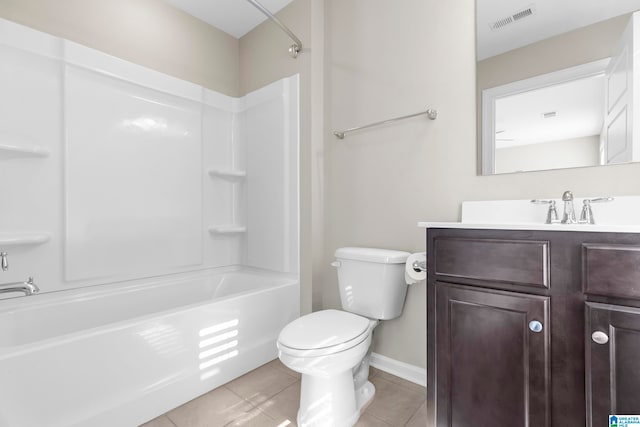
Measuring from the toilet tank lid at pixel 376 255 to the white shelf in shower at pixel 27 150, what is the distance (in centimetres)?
174

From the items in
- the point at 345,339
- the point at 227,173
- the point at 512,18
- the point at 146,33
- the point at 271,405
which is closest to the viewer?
the point at 345,339

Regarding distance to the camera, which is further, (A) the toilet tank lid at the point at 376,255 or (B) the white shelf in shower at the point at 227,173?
(B) the white shelf in shower at the point at 227,173

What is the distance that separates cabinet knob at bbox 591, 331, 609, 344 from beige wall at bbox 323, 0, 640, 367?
693 mm

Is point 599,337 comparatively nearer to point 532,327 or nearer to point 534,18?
point 532,327

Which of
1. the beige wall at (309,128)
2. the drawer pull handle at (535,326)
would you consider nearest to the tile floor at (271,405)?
the beige wall at (309,128)

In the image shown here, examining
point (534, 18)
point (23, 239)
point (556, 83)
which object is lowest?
point (23, 239)

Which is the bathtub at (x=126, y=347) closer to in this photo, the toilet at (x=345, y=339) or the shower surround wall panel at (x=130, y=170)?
the shower surround wall panel at (x=130, y=170)

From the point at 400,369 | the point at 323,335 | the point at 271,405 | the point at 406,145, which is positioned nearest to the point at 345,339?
the point at 323,335

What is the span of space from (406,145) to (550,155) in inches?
27.3

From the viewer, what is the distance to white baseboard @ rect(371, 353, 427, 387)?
1.74m

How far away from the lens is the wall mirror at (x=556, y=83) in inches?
47.2

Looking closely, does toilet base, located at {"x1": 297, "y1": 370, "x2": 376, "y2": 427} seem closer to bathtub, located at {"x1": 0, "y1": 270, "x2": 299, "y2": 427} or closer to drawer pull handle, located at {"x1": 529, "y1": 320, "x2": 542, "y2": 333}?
bathtub, located at {"x1": 0, "y1": 270, "x2": 299, "y2": 427}

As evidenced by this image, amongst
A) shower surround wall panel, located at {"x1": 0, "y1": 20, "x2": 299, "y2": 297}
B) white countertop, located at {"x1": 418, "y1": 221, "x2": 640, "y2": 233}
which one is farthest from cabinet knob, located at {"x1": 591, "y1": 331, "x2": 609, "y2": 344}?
shower surround wall panel, located at {"x1": 0, "y1": 20, "x2": 299, "y2": 297}

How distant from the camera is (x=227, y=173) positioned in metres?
2.51
